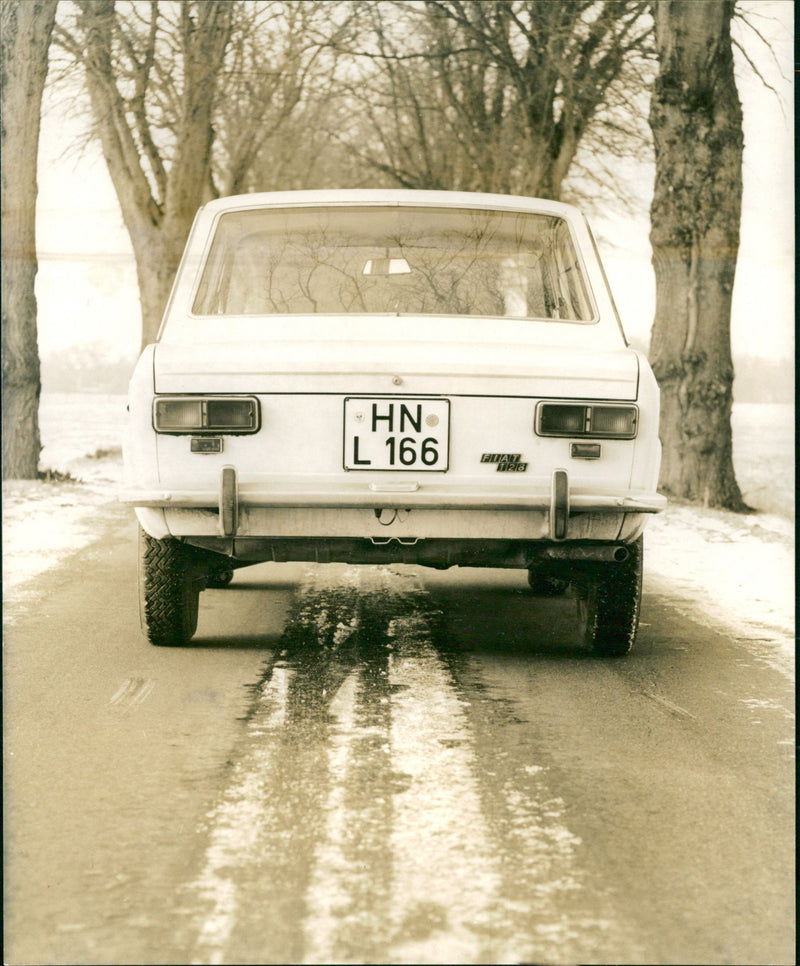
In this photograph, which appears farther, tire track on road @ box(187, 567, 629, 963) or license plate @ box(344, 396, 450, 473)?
license plate @ box(344, 396, 450, 473)

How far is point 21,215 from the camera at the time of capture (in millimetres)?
13562

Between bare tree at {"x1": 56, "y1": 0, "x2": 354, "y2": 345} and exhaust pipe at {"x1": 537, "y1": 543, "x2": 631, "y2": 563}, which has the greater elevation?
bare tree at {"x1": 56, "y1": 0, "x2": 354, "y2": 345}

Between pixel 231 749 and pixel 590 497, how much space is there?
66.6 inches

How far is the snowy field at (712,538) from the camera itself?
23.7ft

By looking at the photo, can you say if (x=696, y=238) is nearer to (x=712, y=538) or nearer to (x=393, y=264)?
(x=712, y=538)

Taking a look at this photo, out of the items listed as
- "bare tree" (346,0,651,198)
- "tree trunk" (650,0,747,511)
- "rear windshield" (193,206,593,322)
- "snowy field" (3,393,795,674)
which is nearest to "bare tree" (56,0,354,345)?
"bare tree" (346,0,651,198)

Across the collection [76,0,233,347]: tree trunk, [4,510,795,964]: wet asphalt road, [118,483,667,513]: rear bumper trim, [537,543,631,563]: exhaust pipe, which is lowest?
[4,510,795,964]: wet asphalt road

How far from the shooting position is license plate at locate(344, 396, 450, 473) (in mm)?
4969

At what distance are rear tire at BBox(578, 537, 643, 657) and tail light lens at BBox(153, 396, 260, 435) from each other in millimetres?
1570

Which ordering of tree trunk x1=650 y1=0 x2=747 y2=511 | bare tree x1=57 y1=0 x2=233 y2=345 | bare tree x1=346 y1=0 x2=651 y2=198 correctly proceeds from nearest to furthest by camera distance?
tree trunk x1=650 y1=0 x2=747 y2=511
bare tree x1=57 y1=0 x2=233 y2=345
bare tree x1=346 y1=0 x2=651 y2=198

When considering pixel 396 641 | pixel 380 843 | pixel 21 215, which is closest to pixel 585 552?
pixel 396 641

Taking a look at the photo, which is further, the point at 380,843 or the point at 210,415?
the point at 210,415

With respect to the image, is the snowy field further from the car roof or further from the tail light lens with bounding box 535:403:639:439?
the car roof

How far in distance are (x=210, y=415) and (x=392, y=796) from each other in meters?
1.84
